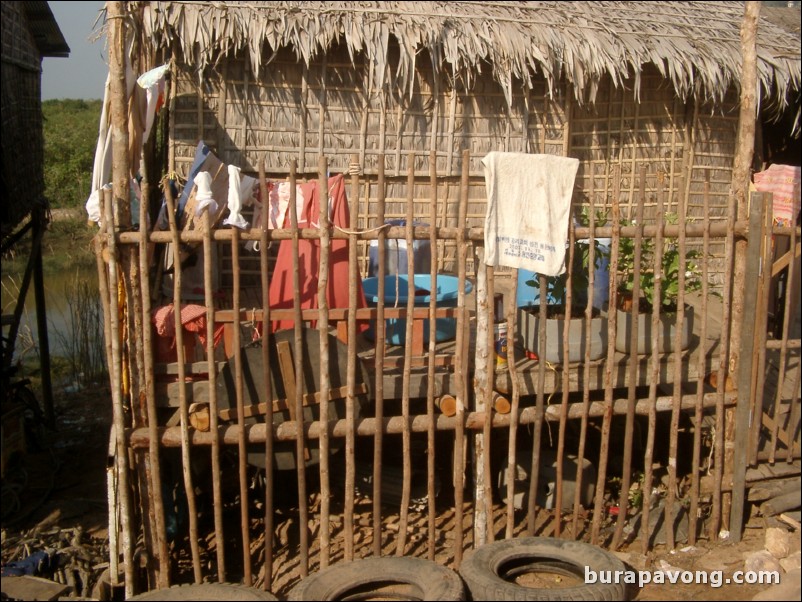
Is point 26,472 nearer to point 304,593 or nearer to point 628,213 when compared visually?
point 304,593

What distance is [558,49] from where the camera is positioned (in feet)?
23.5

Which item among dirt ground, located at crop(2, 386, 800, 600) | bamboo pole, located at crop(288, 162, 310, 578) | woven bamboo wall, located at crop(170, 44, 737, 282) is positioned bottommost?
dirt ground, located at crop(2, 386, 800, 600)

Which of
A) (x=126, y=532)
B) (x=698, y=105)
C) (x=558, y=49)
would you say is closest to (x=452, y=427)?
(x=126, y=532)

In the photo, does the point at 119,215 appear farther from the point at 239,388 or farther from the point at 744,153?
the point at 744,153

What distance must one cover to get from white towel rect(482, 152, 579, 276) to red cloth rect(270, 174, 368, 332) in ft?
3.16

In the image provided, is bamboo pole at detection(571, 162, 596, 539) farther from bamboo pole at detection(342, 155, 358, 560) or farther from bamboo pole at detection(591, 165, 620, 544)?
bamboo pole at detection(342, 155, 358, 560)

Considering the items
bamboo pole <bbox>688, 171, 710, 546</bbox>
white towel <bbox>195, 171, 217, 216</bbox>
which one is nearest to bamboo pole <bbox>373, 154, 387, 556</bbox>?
white towel <bbox>195, 171, 217, 216</bbox>

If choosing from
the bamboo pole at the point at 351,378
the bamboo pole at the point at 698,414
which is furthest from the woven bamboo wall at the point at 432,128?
the bamboo pole at the point at 351,378

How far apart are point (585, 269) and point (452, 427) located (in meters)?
1.37

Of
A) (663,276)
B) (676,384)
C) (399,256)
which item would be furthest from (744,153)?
(399,256)

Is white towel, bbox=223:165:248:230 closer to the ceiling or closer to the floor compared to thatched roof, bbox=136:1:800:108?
closer to the floor

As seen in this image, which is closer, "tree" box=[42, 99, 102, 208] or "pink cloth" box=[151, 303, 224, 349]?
"pink cloth" box=[151, 303, 224, 349]

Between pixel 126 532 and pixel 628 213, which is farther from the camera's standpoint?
pixel 628 213

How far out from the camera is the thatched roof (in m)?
6.59
